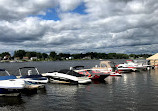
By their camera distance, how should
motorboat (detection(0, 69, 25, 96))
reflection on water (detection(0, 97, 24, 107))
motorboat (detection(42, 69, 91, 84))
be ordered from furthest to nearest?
motorboat (detection(42, 69, 91, 84)), motorboat (detection(0, 69, 25, 96)), reflection on water (detection(0, 97, 24, 107))

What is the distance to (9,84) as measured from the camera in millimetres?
17797

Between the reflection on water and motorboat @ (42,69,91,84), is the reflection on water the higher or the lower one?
the lower one

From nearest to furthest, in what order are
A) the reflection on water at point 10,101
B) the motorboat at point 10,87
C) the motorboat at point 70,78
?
1. the reflection on water at point 10,101
2. the motorboat at point 10,87
3. the motorboat at point 70,78

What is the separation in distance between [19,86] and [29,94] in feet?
10.5

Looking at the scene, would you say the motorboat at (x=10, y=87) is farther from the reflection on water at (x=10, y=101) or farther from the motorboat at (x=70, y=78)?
the motorboat at (x=70, y=78)

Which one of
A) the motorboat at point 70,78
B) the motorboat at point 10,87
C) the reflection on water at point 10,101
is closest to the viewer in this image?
the reflection on water at point 10,101

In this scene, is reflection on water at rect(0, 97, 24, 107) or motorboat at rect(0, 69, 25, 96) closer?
reflection on water at rect(0, 97, 24, 107)

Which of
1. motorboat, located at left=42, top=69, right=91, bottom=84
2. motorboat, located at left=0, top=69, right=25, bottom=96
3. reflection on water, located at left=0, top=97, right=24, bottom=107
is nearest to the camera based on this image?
reflection on water, located at left=0, top=97, right=24, bottom=107

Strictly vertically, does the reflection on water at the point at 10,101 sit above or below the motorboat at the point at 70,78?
below

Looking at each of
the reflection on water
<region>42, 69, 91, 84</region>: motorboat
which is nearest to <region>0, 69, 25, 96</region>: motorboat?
the reflection on water

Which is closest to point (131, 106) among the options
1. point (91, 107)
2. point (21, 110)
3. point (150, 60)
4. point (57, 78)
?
point (91, 107)

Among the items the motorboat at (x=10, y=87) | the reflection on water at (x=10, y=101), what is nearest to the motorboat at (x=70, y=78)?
the motorboat at (x=10, y=87)

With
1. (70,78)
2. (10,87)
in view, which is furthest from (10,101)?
(70,78)

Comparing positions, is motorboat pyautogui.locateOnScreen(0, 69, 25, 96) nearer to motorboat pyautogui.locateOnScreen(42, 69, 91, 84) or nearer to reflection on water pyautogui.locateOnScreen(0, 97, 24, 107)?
reflection on water pyautogui.locateOnScreen(0, 97, 24, 107)
